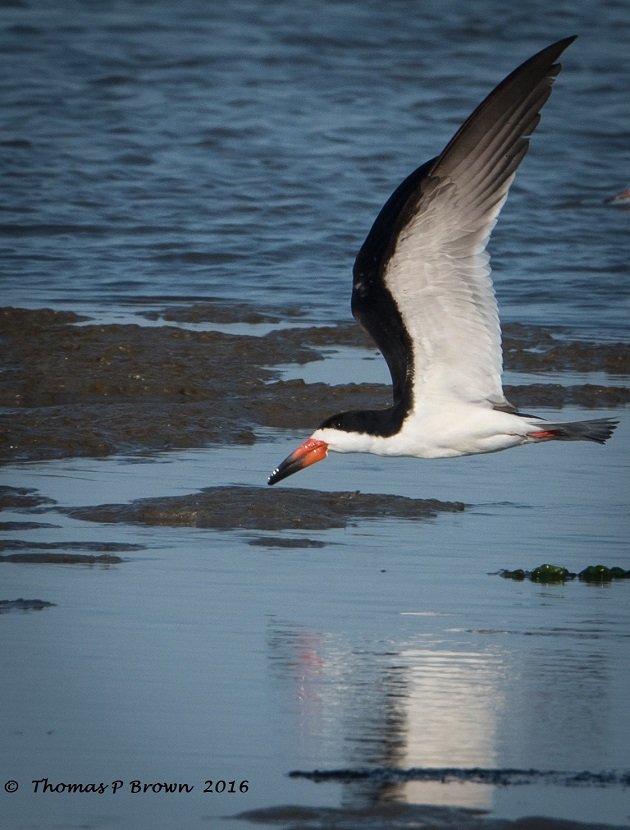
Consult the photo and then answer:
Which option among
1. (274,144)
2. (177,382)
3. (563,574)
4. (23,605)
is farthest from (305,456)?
(274,144)

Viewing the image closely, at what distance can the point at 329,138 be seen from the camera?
80.9 feet

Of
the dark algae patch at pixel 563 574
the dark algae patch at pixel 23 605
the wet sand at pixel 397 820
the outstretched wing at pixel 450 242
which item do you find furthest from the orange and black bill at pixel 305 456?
the wet sand at pixel 397 820

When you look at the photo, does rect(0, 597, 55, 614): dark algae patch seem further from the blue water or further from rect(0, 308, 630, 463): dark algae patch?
the blue water

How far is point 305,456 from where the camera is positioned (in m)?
8.18

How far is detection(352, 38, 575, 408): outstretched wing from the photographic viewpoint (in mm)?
7395

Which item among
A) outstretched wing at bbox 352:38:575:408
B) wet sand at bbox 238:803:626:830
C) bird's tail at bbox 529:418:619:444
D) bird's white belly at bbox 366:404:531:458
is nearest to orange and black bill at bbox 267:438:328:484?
bird's white belly at bbox 366:404:531:458

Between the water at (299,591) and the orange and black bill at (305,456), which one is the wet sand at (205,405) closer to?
the water at (299,591)

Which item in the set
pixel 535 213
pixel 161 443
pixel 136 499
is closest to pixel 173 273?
pixel 535 213

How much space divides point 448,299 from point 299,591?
146cm

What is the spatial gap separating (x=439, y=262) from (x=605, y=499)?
207 centimetres

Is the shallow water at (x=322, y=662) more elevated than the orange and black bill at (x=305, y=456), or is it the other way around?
the orange and black bill at (x=305, y=456)

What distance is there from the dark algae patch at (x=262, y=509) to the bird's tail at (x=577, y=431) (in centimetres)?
89

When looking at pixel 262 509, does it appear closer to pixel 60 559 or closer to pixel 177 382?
pixel 60 559

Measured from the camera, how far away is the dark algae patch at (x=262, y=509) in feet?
27.3
